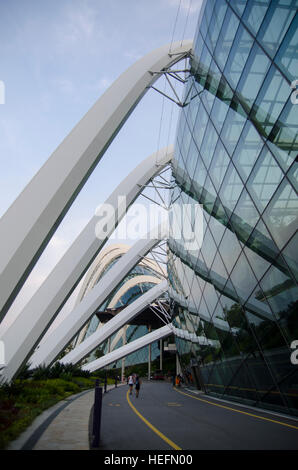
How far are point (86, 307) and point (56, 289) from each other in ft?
26.8

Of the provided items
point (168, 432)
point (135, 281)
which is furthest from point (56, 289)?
point (135, 281)

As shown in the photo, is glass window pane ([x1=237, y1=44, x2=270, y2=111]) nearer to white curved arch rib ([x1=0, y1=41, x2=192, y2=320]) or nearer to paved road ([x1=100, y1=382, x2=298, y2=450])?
white curved arch rib ([x1=0, y1=41, x2=192, y2=320])

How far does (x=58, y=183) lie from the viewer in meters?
11.6

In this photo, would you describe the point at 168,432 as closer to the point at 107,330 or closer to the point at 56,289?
the point at 56,289

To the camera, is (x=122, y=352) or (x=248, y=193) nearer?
(x=248, y=193)

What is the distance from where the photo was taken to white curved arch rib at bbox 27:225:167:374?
21.3m

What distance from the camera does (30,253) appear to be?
1035 cm

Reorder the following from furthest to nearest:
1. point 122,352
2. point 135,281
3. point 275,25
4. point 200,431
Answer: point 135,281
point 122,352
point 275,25
point 200,431

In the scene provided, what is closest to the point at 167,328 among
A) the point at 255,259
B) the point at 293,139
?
the point at 255,259

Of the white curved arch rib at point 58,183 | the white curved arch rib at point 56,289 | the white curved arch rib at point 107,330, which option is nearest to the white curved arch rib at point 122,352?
the white curved arch rib at point 107,330

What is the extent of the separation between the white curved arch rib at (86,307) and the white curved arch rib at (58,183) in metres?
5.22

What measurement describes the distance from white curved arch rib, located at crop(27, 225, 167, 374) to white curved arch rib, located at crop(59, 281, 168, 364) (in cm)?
609

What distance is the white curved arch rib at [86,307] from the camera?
21312 mm

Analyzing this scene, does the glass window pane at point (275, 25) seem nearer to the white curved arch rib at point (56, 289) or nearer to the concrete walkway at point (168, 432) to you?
the concrete walkway at point (168, 432)
